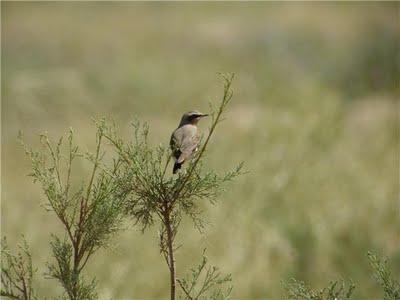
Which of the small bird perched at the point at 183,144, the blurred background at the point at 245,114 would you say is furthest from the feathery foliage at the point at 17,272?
the small bird perched at the point at 183,144

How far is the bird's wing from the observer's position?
5.14 feet

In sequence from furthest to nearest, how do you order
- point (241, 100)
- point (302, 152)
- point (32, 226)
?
point (241, 100) < point (302, 152) < point (32, 226)

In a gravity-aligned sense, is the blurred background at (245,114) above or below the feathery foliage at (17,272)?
above

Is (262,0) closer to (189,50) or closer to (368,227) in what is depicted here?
(189,50)

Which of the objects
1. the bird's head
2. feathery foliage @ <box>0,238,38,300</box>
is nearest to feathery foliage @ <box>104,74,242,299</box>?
feathery foliage @ <box>0,238,38,300</box>

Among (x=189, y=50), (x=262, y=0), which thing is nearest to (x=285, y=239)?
(x=189, y=50)

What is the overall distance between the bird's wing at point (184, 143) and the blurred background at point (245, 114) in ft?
0.31

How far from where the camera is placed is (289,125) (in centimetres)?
693

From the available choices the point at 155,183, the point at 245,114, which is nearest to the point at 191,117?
the point at 155,183

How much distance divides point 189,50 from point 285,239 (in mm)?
10338

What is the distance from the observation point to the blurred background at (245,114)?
16.0 feet

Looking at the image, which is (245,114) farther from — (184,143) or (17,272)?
(17,272)

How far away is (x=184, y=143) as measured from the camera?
5.19 feet

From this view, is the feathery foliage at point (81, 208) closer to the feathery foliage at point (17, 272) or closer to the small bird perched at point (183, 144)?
the feathery foliage at point (17, 272)
